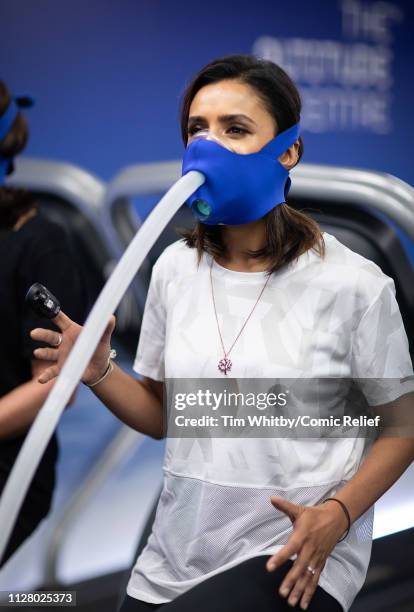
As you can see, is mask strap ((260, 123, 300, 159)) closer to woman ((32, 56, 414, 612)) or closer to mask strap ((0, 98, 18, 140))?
woman ((32, 56, 414, 612))

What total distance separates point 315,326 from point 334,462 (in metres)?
0.17

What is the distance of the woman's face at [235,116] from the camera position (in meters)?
1.09

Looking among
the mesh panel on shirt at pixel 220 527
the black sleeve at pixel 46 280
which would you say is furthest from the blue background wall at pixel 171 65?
the mesh panel on shirt at pixel 220 527

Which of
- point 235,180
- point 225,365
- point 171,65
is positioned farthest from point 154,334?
point 171,65

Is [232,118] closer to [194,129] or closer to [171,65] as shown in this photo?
[194,129]

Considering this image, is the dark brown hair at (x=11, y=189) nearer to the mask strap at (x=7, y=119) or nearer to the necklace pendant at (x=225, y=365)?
the mask strap at (x=7, y=119)

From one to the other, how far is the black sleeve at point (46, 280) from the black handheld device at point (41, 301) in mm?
378

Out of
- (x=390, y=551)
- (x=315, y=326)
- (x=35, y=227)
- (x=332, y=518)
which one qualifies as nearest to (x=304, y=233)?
(x=315, y=326)

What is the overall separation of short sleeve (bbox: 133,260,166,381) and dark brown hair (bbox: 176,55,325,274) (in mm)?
113

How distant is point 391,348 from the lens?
3.58ft

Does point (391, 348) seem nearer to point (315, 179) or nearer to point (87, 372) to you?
point (87, 372)

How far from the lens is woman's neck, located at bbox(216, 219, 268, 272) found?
1158 millimetres

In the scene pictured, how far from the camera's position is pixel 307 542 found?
100cm

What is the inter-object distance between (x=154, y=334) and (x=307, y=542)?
0.38 meters
